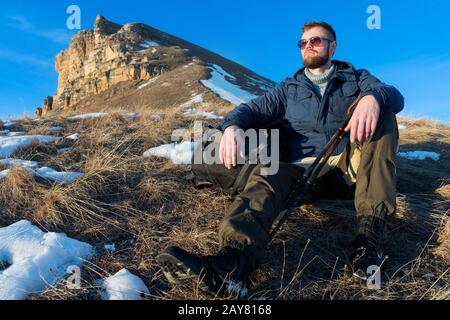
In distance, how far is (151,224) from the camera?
2.91 m

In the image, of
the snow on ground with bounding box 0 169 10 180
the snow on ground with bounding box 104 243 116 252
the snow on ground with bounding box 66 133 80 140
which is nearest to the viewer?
the snow on ground with bounding box 104 243 116 252

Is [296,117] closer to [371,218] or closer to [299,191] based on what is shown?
[299,191]

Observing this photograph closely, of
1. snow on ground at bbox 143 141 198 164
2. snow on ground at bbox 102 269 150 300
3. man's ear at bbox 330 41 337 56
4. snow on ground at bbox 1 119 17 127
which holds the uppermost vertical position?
man's ear at bbox 330 41 337 56

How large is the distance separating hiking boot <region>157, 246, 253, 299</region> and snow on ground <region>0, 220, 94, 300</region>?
720 millimetres

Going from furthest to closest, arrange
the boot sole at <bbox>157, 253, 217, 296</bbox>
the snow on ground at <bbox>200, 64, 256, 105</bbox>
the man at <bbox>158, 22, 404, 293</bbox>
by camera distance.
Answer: the snow on ground at <bbox>200, 64, 256, 105</bbox> < the man at <bbox>158, 22, 404, 293</bbox> < the boot sole at <bbox>157, 253, 217, 296</bbox>

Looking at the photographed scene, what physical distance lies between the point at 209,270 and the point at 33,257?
3.84ft

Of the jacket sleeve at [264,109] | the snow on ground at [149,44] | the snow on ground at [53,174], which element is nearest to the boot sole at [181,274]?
the jacket sleeve at [264,109]

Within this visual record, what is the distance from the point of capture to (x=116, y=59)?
45.5m

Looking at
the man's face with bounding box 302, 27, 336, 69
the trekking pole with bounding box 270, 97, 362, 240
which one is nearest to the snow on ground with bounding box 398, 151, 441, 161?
the man's face with bounding box 302, 27, 336, 69

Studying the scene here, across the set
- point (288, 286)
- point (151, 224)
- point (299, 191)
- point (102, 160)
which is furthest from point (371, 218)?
point (102, 160)

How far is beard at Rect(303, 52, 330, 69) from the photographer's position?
11.1 feet

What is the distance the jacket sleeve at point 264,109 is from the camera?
10.5 ft

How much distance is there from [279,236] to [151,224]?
3.16ft
